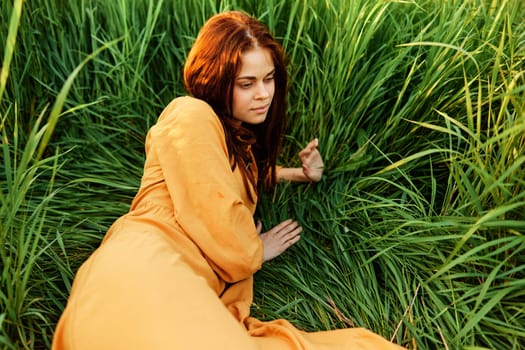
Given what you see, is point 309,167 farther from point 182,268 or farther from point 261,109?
point 182,268

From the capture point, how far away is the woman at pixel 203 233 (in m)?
1.23

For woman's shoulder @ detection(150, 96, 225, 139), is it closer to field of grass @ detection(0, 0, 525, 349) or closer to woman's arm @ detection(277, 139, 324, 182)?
field of grass @ detection(0, 0, 525, 349)

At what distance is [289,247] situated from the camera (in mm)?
1926

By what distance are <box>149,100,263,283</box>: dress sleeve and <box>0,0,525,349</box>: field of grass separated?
11.3 inches

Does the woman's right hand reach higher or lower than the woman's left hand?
lower

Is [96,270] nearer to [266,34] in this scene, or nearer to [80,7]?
[266,34]

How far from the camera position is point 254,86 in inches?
66.2

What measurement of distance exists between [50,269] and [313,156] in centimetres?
99

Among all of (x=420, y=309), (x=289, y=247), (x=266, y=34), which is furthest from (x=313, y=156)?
(x=420, y=309)

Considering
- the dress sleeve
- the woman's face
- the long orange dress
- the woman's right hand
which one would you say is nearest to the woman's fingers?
the woman's right hand

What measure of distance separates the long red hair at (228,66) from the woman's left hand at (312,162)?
21 centimetres

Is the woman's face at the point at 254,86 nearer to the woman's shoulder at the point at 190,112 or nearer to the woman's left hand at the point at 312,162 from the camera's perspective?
the woman's shoulder at the point at 190,112

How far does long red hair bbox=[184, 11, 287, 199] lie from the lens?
5.33 ft

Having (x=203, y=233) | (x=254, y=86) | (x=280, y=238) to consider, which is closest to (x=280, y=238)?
(x=280, y=238)
